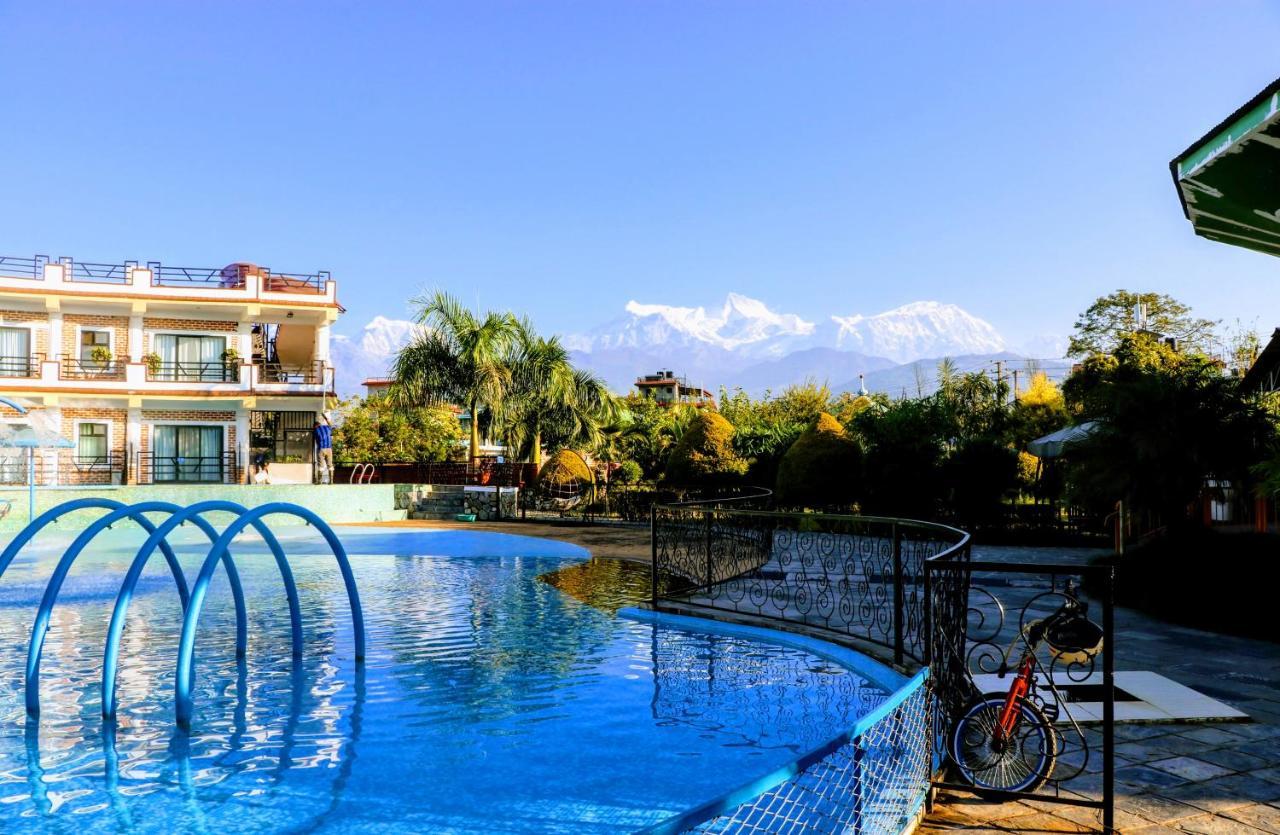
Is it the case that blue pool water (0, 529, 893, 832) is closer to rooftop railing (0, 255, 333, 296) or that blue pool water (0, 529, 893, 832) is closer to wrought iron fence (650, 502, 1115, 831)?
wrought iron fence (650, 502, 1115, 831)

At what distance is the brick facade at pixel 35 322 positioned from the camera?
34.8 m

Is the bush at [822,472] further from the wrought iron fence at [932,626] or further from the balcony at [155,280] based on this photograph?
the balcony at [155,280]

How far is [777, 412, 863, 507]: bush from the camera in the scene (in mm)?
23328

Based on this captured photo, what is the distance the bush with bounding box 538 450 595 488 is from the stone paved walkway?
76.6ft

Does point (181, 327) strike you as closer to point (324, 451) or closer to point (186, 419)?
point (186, 419)

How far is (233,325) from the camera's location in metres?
36.7

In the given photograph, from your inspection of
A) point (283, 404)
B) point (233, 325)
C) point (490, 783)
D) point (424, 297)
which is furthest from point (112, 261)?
point (490, 783)

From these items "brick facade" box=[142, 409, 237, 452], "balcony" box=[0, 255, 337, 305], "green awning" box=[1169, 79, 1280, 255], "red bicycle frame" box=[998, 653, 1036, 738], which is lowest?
"red bicycle frame" box=[998, 653, 1036, 738]

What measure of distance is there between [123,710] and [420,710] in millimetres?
2681

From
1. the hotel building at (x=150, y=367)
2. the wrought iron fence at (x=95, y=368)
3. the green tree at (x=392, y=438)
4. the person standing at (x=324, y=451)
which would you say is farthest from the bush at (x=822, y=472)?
the wrought iron fence at (x=95, y=368)

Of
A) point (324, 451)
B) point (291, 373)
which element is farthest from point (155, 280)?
point (324, 451)

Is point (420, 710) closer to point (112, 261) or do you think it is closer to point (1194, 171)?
point (1194, 171)

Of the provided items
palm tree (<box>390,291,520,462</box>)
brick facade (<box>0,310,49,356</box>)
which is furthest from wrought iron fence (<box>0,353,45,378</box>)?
palm tree (<box>390,291,520,462</box>)

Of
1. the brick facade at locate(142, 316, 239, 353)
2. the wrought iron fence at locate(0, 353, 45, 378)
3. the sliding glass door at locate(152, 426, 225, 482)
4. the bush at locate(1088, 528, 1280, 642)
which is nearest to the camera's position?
the bush at locate(1088, 528, 1280, 642)
